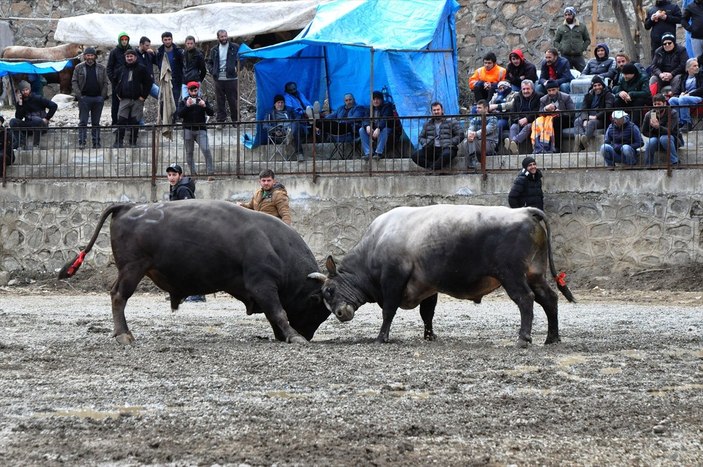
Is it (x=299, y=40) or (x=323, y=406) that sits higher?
(x=299, y=40)

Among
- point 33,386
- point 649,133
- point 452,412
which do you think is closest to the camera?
point 452,412

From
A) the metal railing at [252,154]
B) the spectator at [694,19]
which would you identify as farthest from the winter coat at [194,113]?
the spectator at [694,19]

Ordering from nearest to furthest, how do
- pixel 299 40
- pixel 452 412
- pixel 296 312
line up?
pixel 452 412 < pixel 296 312 < pixel 299 40

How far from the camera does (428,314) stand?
12281 mm

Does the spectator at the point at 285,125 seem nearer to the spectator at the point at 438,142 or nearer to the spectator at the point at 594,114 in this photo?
the spectator at the point at 438,142

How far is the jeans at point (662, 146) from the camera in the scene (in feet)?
59.7

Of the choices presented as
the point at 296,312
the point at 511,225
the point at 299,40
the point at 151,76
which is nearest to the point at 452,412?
the point at 511,225

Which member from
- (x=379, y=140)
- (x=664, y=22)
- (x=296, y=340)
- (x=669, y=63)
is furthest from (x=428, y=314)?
(x=664, y=22)

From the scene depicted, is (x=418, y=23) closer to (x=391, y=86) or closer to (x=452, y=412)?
(x=391, y=86)

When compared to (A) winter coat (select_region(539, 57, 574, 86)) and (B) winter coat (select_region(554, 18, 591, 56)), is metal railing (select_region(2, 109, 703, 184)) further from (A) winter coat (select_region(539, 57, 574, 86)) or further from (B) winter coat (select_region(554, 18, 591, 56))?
(B) winter coat (select_region(554, 18, 591, 56))

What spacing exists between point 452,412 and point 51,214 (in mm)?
14138

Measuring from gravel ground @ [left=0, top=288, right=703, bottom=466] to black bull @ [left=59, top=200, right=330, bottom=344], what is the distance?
425 millimetres

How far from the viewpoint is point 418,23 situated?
21.5 metres

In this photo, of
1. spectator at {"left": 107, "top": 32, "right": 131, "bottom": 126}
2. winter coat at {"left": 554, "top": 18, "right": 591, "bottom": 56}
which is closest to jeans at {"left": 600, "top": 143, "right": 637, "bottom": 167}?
winter coat at {"left": 554, "top": 18, "right": 591, "bottom": 56}
